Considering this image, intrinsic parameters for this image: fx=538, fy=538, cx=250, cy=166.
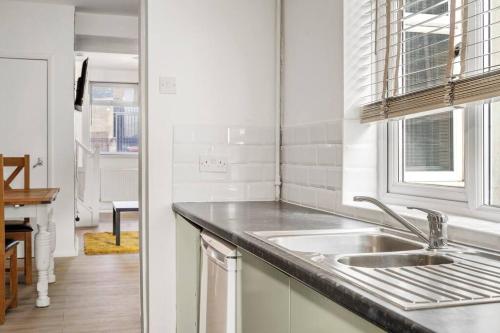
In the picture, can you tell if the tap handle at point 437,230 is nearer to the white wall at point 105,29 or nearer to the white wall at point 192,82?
the white wall at point 192,82

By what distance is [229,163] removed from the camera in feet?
9.03

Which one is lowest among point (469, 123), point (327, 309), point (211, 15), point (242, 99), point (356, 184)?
point (327, 309)

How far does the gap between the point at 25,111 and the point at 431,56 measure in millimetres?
4727

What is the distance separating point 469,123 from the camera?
165 centimetres

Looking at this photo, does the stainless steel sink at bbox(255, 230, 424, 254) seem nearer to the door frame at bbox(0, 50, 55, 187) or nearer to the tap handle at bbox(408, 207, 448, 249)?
the tap handle at bbox(408, 207, 448, 249)

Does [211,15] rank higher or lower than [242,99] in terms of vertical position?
higher

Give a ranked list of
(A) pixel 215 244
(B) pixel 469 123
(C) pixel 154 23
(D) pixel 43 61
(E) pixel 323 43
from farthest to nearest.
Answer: (D) pixel 43 61
(C) pixel 154 23
(E) pixel 323 43
(A) pixel 215 244
(B) pixel 469 123

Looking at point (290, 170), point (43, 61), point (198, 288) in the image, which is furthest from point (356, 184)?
point (43, 61)

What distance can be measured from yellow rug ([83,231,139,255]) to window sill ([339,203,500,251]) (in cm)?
424

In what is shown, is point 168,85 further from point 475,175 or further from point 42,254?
point 42,254

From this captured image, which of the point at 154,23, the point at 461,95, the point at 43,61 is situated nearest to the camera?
the point at 461,95

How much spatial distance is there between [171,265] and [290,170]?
29.8 inches

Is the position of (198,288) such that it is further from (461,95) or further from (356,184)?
(461,95)

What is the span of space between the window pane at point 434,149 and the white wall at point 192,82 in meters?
0.92
